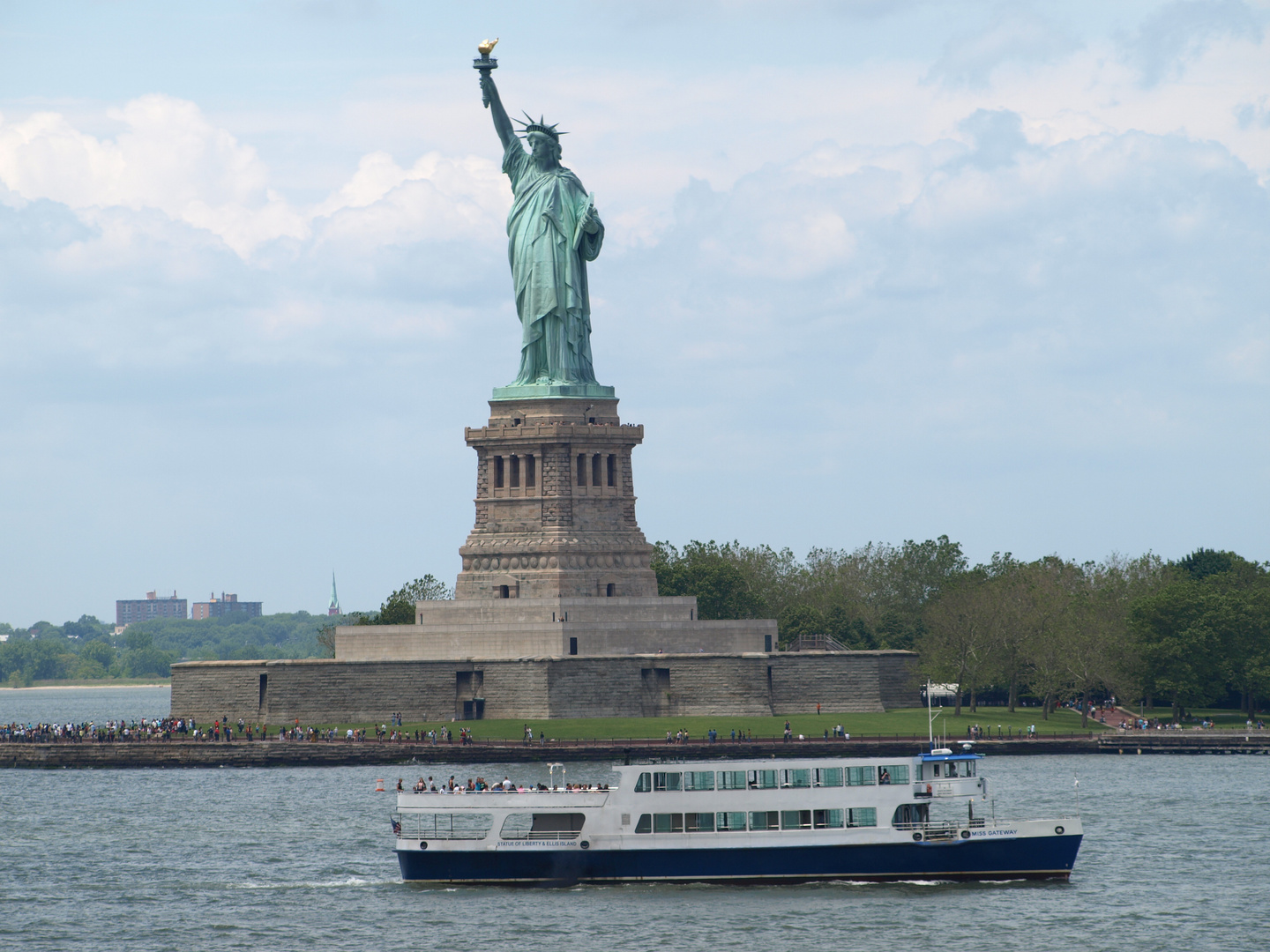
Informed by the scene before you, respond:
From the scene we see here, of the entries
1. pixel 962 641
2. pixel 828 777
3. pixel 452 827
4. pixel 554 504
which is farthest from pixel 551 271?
pixel 828 777

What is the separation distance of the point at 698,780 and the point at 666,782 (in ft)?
3.11

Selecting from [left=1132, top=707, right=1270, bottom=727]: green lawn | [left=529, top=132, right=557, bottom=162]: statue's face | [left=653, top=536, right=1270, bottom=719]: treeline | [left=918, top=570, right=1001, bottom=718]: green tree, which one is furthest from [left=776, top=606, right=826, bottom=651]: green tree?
[left=529, top=132, right=557, bottom=162]: statue's face

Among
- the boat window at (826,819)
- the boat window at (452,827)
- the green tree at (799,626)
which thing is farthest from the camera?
the green tree at (799,626)

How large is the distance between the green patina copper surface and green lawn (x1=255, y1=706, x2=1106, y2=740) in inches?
703

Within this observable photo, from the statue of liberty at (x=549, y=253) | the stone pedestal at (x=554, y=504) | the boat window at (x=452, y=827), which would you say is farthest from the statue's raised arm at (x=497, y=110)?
the boat window at (x=452, y=827)

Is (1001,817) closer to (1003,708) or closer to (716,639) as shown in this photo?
(716,639)

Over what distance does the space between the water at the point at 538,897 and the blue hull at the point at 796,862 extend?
45 cm

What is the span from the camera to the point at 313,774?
94.4 m

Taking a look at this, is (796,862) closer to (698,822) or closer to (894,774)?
(698,822)

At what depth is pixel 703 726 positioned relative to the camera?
330ft

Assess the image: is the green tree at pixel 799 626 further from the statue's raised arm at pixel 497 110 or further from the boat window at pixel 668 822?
the boat window at pixel 668 822

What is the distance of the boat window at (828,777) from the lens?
6106 centimetres

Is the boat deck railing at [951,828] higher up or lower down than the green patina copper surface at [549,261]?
lower down

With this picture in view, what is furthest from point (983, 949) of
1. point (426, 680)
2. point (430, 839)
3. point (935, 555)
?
point (935, 555)
